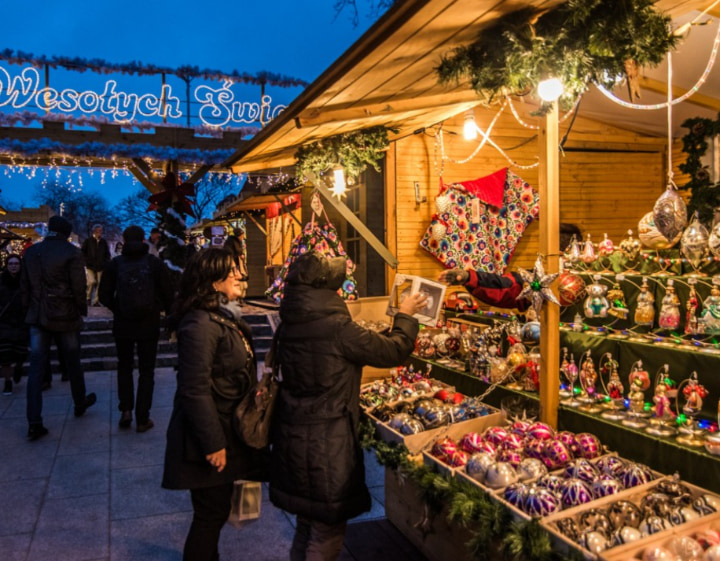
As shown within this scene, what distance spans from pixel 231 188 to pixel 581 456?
36.8 m

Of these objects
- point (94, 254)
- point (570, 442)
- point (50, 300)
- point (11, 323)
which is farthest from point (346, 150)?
point (94, 254)

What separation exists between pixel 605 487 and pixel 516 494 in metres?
0.37

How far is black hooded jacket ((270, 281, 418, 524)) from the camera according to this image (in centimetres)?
263

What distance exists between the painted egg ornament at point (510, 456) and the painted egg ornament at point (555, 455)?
114 millimetres

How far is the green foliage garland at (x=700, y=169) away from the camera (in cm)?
740

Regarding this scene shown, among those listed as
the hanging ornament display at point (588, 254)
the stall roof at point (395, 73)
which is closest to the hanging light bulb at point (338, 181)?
the stall roof at point (395, 73)

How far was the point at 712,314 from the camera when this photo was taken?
310 centimetres

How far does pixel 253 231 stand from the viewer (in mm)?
20078

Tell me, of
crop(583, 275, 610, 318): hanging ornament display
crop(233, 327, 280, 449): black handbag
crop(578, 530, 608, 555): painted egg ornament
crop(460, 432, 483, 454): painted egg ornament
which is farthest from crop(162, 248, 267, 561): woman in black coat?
crop(583, 275, 610, 318): hanging ornament display

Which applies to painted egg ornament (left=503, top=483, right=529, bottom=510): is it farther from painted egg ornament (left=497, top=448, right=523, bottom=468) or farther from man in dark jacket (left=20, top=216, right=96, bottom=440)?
man in dark jacket (left=20, top=216, right=96, bottom=440)

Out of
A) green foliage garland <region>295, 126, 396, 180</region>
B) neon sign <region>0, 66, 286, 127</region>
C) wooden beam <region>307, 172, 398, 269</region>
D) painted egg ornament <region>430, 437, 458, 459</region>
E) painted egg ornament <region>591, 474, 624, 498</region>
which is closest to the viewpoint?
painted egg ornament <region>591, 474, 624, 498</region>

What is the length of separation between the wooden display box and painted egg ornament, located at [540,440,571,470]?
53 cm

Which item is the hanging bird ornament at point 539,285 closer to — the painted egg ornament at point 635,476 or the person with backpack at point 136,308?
the painted egg ornament at point 635,476

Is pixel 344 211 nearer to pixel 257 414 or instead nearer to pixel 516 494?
pixel 257 414
